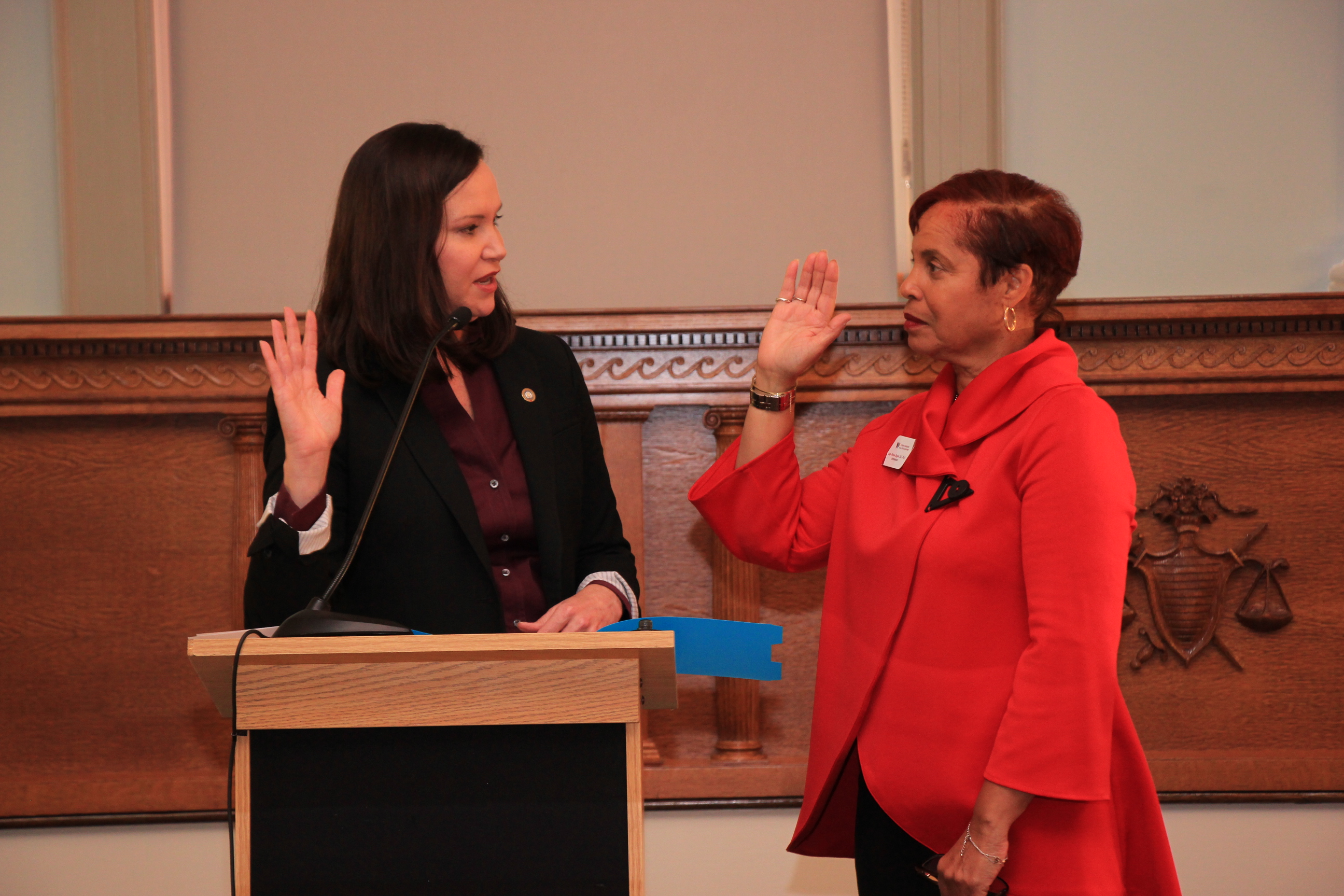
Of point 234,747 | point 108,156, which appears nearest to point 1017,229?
point 234,747

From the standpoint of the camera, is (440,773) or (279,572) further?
(279,572)

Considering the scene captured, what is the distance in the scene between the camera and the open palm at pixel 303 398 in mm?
1301

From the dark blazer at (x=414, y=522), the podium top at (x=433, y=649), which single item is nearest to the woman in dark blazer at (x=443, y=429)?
the dark blazer at (x=414, y=522)

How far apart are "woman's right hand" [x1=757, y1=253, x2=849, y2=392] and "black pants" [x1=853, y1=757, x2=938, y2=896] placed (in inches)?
26.3

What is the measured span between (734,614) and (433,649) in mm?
1482

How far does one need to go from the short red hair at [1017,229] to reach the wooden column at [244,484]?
167cm

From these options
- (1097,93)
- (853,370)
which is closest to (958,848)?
(853,370)

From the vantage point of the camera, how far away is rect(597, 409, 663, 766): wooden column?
2436 millimetres

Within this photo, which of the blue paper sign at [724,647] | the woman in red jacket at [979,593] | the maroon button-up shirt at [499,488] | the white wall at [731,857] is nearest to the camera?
the blue paper sign at [724,647]

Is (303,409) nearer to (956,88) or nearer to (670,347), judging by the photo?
A: (670,347)

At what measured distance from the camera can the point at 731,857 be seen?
2.37m

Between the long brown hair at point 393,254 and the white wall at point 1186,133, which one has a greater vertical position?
the white wall at point 1186,133

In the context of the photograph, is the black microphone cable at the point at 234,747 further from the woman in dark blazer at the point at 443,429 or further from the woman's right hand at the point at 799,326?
the woman's right hand at the point at 799,326

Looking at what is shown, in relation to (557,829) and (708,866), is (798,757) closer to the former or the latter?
(708,866)
